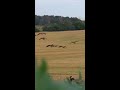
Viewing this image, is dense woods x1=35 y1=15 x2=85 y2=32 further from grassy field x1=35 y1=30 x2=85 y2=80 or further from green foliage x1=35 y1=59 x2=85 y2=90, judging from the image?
green foliage x1=35 y1=59 x2=85 y2=90

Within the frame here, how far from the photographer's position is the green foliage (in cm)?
152

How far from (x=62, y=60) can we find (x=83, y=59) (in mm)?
141

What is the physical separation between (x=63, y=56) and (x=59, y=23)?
0.23 meters

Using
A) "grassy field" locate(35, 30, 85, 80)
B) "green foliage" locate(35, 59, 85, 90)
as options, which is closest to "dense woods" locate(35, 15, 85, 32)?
"grassy field" locate(35, 30, 85, 80)

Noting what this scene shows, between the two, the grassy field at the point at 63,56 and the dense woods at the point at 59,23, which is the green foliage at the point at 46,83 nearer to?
the grassy field at the point at 63,56

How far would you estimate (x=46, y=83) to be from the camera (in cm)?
153

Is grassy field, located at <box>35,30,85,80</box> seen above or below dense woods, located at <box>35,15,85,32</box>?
below

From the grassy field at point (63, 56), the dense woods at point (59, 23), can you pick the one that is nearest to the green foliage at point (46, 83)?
the grassy field at point (63, 56)

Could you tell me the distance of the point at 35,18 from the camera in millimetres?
1525

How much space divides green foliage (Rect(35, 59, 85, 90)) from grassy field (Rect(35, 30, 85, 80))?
3 cm

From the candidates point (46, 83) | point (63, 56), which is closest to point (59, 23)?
point (63, 56)
